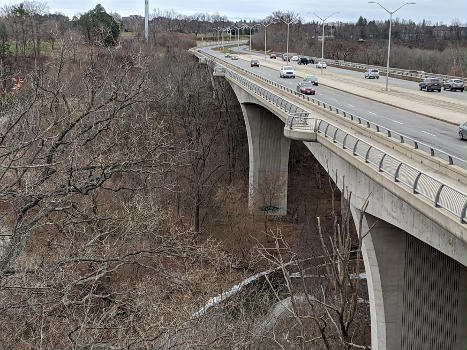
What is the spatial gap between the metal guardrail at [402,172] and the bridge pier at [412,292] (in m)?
Result: 2.09

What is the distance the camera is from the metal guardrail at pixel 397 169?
11250mm

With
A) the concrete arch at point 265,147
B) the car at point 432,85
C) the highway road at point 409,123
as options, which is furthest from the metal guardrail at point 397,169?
the concrete arch at point 265,147

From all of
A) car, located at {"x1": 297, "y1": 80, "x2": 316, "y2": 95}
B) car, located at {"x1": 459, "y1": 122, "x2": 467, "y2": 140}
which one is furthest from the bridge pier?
car, located at {"x1": 297, "y1": 80, "x2": 316, "y2": 95}

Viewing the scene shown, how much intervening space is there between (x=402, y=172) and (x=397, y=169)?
1.33ft

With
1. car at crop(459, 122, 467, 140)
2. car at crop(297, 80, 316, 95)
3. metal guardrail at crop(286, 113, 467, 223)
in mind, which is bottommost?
metal guardrail at crop(286, 113, 467, 223)

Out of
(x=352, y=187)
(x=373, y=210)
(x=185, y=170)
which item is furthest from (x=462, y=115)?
(x=185, y=170)

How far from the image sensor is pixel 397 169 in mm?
14000

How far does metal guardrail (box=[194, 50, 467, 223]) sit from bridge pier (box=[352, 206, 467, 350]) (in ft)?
7.04

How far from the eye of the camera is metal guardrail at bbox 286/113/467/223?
11237 millimetres

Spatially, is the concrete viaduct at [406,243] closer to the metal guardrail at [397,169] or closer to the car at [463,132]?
the metal guardrail at [397,169]

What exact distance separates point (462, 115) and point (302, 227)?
16819 mm

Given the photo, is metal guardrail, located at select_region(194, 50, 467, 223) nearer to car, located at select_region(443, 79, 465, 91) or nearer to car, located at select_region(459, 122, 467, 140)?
car, located at select_region(459, 122, 467, 140)

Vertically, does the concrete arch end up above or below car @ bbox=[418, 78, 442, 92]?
below

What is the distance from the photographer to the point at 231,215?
4191cm
